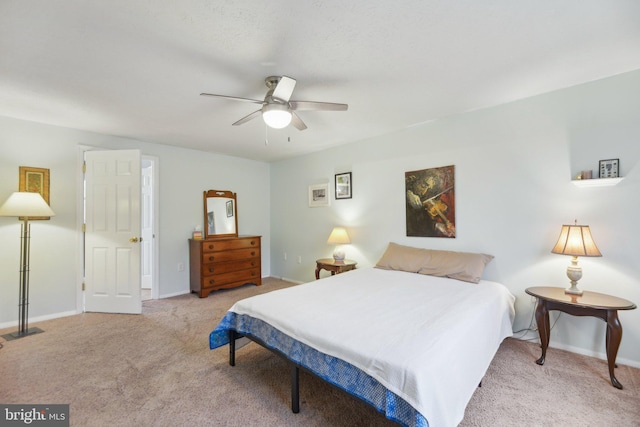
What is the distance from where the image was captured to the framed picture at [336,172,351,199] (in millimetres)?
4191

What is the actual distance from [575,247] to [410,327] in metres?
1.67

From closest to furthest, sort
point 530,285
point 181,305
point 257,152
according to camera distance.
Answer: point 530,285, point 181,305, point 257,152

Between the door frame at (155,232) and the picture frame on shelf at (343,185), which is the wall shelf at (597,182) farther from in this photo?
the door frame at (155,232)

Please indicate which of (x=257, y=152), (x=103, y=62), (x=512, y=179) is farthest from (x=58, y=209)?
(x=512, y=179)

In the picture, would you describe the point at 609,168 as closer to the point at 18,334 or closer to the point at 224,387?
the point at 224,387

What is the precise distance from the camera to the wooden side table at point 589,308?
1962 mm

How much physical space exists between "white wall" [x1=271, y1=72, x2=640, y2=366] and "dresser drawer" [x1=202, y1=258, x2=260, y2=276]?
83.6 inches

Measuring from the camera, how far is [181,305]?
3.85 meters

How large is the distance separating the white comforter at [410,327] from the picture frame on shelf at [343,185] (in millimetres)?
1800

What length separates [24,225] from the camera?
3074 millimetres

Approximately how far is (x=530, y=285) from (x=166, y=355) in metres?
3.46

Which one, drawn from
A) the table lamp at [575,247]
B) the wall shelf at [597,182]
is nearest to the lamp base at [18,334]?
the table lamp at [575,247]

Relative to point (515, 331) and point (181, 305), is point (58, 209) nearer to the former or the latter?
point (181, 305)

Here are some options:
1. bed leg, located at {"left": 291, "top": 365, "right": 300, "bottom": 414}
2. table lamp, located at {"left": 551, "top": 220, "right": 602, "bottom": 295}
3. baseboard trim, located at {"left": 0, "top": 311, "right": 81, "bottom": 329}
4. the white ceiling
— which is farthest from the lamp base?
table lamp, located at {"left": 551, "top": 220, "right": 602, "bottom": 295}
